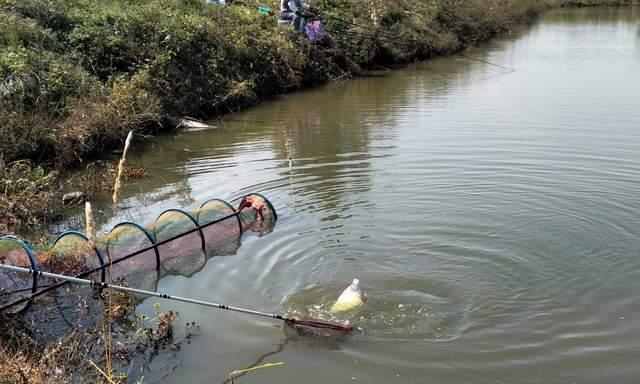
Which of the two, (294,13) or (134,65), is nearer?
(134,65)

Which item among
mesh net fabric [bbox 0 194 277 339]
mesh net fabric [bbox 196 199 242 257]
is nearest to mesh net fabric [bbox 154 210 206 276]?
mesh net fabric [bbox 0 194 277 339]

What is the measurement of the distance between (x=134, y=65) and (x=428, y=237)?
9.72 m

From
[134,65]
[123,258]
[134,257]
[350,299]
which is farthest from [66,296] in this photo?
[134,65]

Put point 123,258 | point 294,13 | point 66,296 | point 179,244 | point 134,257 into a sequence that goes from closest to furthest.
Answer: point 66,296 < point 123,258 < point 134,257 < point 179,244 < point 294,13

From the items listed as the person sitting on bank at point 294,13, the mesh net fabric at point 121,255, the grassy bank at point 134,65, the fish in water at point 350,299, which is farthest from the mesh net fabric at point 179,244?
the person sitting on bank at point 294,13

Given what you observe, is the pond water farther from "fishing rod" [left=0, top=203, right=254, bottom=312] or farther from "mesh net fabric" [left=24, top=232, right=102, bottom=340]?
"mesh net fabric" [left=24, top=232, right=102, bottom=340]

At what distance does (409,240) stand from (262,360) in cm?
299

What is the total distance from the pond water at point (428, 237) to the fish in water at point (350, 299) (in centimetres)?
18

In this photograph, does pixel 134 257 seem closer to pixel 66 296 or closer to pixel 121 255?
pixel 121 255

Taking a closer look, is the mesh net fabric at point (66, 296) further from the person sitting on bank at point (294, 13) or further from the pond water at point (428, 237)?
the person sitting on bank at point (294, 13)

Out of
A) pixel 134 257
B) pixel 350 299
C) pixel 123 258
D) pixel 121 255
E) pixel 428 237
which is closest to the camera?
pixel 350 299

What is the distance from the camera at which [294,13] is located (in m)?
19.5

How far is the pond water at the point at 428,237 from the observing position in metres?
5.19

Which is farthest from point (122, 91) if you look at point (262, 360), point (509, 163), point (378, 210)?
point (262, 360)
